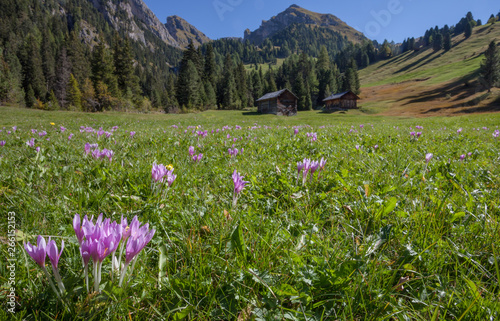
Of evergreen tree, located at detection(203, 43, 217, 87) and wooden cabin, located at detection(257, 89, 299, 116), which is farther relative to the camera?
evergreen tree, located at detection(203, 43, 217, 87)

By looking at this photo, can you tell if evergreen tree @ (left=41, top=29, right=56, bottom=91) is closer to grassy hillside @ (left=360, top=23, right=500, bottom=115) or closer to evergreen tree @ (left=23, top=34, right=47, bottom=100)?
Result: evergreen tree @ (left=23, top=34, right=47, bottom=100)

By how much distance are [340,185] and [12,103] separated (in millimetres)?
77334

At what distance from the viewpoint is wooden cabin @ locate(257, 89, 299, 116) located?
49625mm

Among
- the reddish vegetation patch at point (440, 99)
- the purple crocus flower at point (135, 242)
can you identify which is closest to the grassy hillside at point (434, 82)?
the reddish vegetation patch at point (440, 99)

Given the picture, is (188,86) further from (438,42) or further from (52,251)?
(438,42)

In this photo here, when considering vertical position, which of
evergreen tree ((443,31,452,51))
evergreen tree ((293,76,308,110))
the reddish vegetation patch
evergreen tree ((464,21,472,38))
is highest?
evergreen tree ((464,21,472,38))

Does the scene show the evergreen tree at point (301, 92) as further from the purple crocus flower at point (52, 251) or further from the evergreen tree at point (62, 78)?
the purple crocus flower at point (52, 251)

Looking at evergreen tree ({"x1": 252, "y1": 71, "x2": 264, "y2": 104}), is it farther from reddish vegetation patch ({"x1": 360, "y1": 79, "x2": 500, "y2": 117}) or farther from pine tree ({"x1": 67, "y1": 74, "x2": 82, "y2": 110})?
pine tree ({"x1": 67, "y1": 74, "x2": 82, "y2": 110})

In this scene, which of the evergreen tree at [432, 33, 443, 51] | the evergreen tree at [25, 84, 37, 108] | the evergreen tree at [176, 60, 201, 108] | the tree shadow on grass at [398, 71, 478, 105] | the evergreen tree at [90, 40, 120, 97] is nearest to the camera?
the evergreen tree at [90, 40, 120, 97]

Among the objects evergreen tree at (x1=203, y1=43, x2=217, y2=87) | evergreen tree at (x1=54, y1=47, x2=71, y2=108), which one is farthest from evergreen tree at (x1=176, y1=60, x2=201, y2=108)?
evergreen tree at (x1=54, y1=47, x2=71, y2=108)

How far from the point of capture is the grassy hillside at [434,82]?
5450 cm

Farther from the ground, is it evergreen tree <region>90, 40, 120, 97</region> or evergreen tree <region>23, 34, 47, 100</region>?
evergreen tree <region>23, 34, 47, 100</region>

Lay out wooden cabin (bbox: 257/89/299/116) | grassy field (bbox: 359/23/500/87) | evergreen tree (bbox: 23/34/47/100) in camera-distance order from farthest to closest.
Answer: grassy field (bbox: 359/23/500/87) → evergreen tree (bbox: 23/34/47/100) → wooden cabin (bbox: 257/89/299/116)

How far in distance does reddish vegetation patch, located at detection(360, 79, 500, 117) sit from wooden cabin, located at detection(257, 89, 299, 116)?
2363 centimetres
